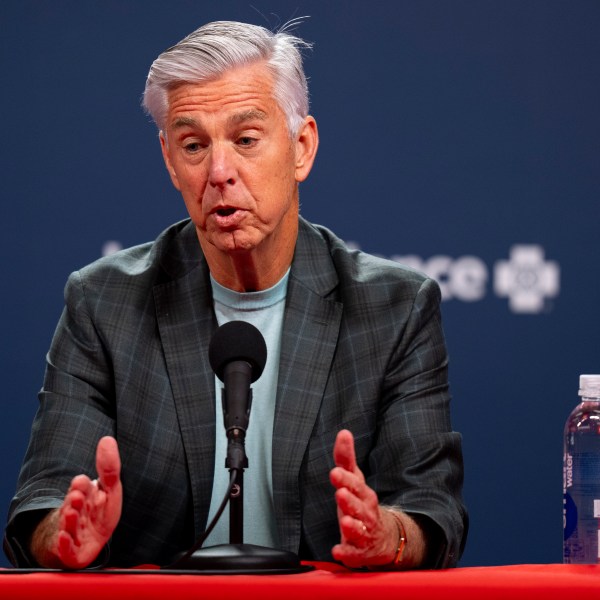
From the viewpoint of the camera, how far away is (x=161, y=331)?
2008 millimetres

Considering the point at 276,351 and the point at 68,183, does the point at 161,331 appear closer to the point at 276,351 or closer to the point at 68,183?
the point at 276,351

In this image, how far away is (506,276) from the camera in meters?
2.87

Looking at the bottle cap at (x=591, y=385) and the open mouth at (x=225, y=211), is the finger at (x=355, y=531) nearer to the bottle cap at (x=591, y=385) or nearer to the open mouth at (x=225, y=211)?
the bottle cap at (x=591, y=385)

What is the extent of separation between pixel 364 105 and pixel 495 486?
3.39ft

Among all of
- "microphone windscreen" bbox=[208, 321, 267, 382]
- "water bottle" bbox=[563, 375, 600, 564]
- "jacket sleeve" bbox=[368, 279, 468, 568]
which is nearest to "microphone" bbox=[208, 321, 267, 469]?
"microphone windscreen" bbox=[208, 321, 267, 382]

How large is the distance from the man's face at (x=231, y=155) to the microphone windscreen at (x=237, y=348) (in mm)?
457

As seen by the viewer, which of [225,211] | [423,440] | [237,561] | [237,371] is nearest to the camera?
[237,561]

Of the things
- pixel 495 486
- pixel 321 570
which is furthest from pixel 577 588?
pixel 495 486

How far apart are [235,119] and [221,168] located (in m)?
0.09

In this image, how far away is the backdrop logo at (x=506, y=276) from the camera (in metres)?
2.87

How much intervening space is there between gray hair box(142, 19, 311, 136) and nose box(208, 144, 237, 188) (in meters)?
0.13

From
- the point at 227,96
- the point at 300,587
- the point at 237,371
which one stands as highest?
the point at 227,96

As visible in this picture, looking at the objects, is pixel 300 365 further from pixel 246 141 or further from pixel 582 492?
pixel 582 492

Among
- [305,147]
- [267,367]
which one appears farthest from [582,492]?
[305,147]
